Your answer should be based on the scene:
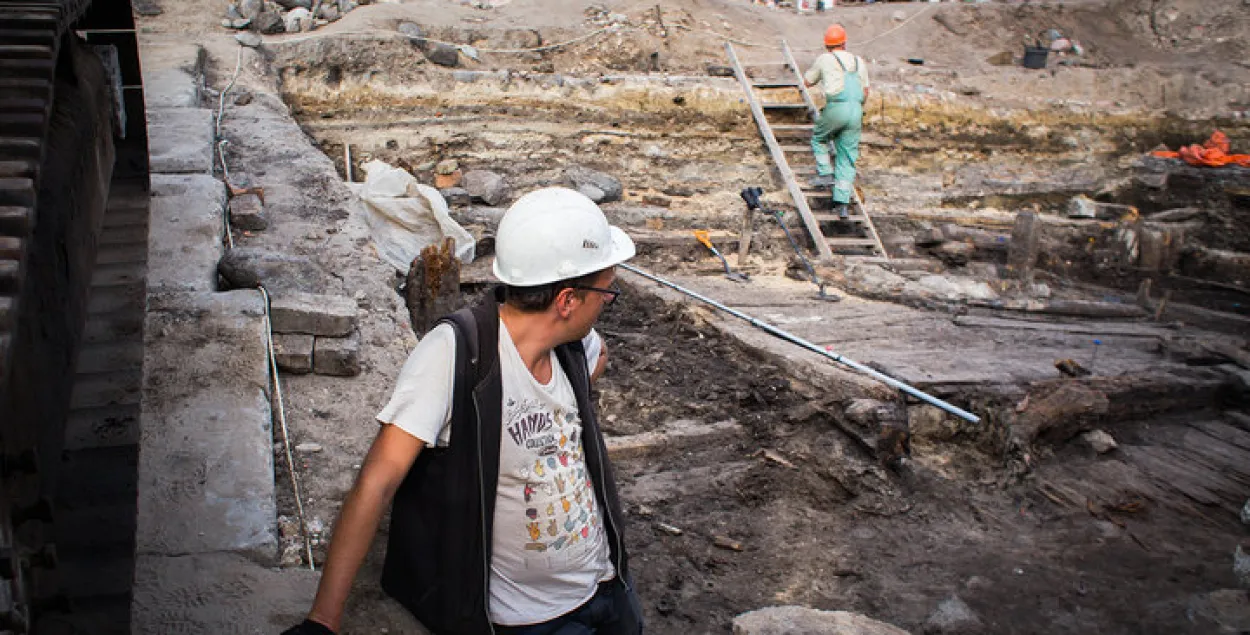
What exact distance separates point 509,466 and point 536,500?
0.38 ft

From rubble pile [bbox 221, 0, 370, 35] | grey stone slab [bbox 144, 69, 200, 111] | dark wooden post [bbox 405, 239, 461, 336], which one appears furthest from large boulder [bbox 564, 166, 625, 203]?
rubble pile [bbox 221, 0, 370, 35]

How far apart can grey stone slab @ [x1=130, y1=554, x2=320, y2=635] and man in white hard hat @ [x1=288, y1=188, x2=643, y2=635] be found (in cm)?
50

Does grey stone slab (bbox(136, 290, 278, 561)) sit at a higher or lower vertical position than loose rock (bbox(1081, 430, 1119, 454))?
higher

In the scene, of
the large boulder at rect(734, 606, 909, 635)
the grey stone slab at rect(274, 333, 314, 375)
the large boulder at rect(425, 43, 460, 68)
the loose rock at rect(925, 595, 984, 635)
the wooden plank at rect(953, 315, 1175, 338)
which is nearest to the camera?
the large boulder at rect(734, 606, 909, 635)

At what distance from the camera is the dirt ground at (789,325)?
4.61 meters

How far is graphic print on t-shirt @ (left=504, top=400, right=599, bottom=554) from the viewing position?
213 cm

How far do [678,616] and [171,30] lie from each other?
11.6 meters

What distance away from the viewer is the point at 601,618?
7.62 feet

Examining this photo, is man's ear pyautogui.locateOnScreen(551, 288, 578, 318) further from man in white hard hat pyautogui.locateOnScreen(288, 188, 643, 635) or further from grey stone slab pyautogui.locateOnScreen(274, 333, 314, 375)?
grey stone slab pyautogui.locateOnScreen(274, 333, 314, 375)

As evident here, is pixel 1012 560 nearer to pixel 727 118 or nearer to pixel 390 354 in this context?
pixel 390 354

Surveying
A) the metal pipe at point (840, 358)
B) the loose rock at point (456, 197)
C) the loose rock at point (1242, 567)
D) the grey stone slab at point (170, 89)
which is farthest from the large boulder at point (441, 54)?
the loose rock at point (1242, 567)

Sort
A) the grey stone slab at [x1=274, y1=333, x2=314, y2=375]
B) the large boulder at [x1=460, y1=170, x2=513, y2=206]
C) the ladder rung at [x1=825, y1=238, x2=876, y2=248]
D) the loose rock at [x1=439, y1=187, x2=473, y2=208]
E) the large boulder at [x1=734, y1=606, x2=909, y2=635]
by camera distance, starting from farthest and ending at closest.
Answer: the ladder rung at [x1=825, y1=238, x2=876, y2=248] < the large boulder at [x1=460, y1=170, x2=513, y2=206] < the loose rock at [x1=439, y1=187, x2=473, y2=208] < the grey stone slab at [x1=274, y1=333, x2=314, y2=375] < the large boulder at [x1=734, y1=606, x2=909, y2=635]

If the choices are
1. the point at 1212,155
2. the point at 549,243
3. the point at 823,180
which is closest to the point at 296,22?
the point at 823,180

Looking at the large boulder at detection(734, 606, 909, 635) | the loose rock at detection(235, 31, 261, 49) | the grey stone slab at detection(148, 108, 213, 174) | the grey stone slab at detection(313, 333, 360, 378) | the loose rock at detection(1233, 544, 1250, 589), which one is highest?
the loose rock at detection(235, 31, 261, 49)
